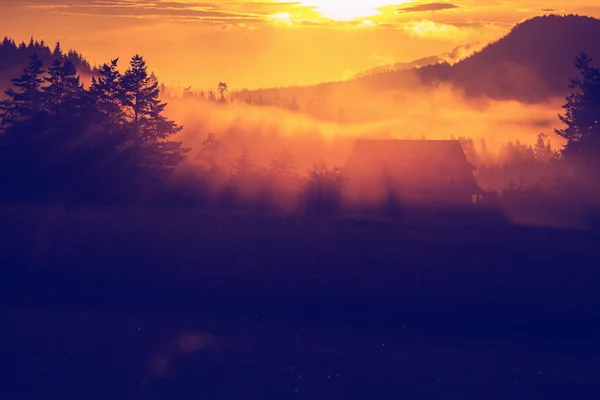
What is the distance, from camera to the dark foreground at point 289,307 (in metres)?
29.7

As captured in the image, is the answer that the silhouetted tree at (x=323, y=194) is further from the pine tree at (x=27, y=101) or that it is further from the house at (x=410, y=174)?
the pine tree at (x=27, y=101)

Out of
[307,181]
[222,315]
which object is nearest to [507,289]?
[222,315]

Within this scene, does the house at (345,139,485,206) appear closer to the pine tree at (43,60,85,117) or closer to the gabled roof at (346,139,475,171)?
the gabled roof at (346,139,475,171)

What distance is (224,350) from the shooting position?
107 feet

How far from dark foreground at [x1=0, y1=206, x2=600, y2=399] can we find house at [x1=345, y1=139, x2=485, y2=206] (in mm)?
16963

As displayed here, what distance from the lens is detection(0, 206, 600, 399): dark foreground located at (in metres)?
29.7

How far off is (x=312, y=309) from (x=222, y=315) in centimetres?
391

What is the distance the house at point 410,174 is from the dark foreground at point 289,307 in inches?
668

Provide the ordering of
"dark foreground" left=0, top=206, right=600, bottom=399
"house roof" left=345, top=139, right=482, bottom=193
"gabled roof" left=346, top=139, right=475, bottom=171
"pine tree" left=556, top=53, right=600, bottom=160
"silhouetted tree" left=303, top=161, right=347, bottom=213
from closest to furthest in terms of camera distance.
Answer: "dark foreground" left=0, top=206, right=600, bottom=399
"silhouetted tree" left=303, top=161, right=347, bottom=213
"house roof" left=345, top=139, right=482, bottom=193
"gabled roof" left=346, top=139, right=475, bottom=171
"pine tree" left=556, top=53, right=600, bottom=160

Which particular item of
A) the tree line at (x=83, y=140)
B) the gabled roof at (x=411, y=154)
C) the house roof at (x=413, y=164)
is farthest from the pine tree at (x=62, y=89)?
the gabled roof at (x=411, y=154)

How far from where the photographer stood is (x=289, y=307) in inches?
1566

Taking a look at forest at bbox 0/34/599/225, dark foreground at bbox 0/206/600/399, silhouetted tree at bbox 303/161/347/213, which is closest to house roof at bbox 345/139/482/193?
forest at bbox 0/34/599/225

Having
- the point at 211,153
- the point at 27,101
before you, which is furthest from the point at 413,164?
the point at 211,153

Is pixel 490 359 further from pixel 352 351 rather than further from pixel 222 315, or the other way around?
pixel 222 315
